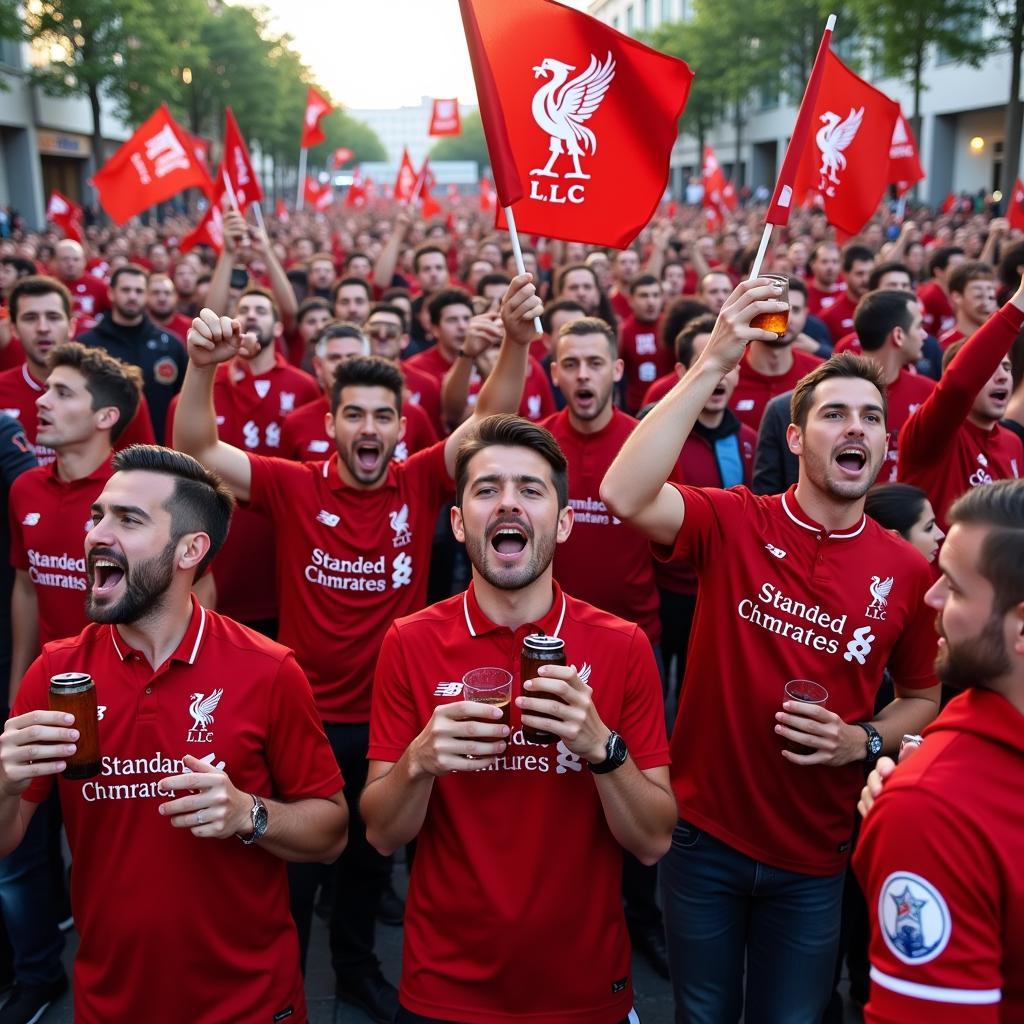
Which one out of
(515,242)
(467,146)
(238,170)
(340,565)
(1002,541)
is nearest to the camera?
(1002,541)

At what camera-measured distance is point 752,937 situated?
10.9 feet

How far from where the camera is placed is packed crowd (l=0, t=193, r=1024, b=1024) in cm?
203

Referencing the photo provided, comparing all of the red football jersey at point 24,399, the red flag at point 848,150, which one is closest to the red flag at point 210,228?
the red football jersey at point 24,399

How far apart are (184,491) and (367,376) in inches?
67.8

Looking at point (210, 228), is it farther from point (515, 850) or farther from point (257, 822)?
point (515, 850)

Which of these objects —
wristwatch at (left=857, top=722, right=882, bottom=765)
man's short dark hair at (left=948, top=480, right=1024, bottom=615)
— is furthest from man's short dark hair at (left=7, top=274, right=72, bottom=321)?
man's short dark hair at (left=948, top=480, right=1024, bottom=615)

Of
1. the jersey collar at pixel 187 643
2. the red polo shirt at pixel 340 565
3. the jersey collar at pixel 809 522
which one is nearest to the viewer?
the jersey collar at pixel 187 643

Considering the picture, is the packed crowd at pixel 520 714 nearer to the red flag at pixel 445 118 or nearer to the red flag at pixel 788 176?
the red flag at pixel 788 176

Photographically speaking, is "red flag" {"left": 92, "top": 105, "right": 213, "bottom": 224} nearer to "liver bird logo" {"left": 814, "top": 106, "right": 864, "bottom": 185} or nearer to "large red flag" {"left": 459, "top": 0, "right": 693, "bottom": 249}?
"liver bird logo" {"left": 814, "top": 106, "right": 864, "bottom": 185}

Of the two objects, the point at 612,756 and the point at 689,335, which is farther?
the point at 689,335

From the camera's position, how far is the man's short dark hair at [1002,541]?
1918 millimetres

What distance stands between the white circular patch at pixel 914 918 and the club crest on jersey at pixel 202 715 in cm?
173

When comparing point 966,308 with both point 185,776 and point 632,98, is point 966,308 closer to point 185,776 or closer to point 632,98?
point 632,98

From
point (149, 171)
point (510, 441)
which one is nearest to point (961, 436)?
point (510, 441)
